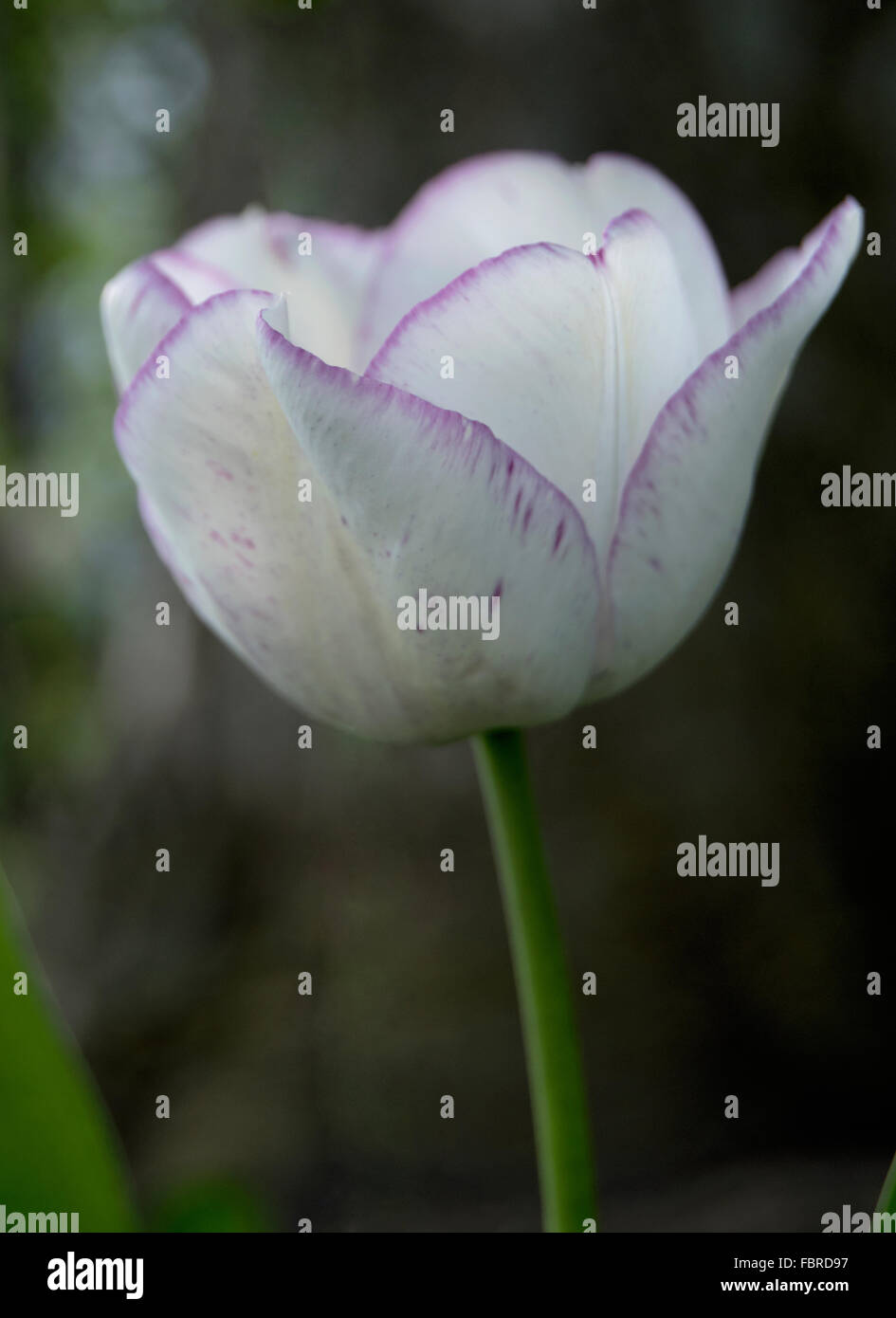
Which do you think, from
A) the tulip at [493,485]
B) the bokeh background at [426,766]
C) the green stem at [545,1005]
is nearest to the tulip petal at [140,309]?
the tulip at [493,485]

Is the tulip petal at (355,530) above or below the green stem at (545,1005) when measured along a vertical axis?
above

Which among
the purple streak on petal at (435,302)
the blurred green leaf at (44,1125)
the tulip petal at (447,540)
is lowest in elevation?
the blurred green leaf at (44,1125)

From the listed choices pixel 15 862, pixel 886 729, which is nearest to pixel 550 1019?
pixel 886 729

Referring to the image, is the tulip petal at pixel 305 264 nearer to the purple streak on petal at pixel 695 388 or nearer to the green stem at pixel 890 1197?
the purple streak on petal at pixel 695 388

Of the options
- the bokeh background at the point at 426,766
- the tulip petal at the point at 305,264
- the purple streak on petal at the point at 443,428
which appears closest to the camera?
the purple streak on petal at the point at 443,428

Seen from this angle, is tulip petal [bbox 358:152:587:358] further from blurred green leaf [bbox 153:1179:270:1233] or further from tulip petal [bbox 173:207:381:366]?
blurred green leaf [bbox 153:1179:270:1233]

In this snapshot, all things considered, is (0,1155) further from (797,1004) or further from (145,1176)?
(145,1176)

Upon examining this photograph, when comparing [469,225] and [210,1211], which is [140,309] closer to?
[469,225]
